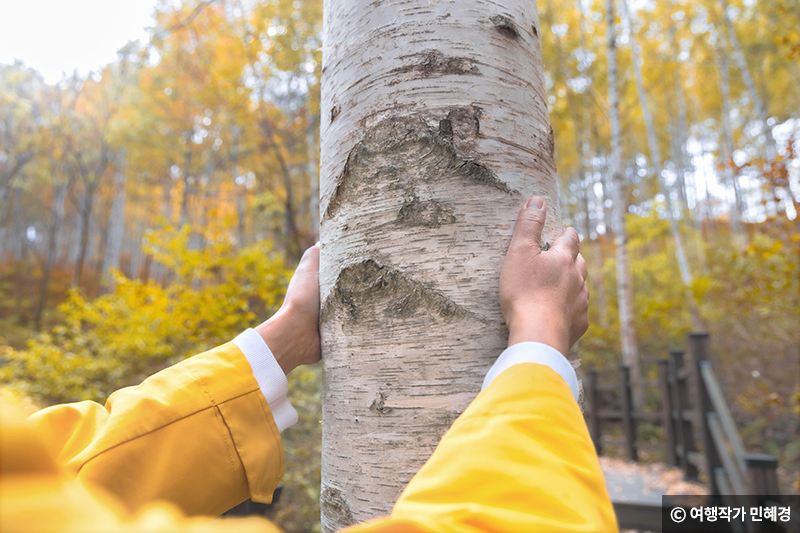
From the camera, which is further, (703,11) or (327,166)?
(703,11)

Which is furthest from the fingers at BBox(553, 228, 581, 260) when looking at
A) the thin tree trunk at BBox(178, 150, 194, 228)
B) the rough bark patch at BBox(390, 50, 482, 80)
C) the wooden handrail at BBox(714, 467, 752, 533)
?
the thin tree trunk at BBox(178, 150, 194, 228)

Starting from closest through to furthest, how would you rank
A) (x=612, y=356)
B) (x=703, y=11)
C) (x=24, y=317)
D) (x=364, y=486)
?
(x=364, y=486) < (x=612, y=356) < (x=703, y=11) < (x=24, y=317)

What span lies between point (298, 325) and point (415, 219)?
1.43 feet

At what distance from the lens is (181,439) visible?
0.79 m

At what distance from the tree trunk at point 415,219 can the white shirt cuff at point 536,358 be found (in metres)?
0.08

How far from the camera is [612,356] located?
Answer: 10.7 meters

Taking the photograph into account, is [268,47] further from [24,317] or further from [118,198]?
[118,198]

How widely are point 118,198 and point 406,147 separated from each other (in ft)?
85.7

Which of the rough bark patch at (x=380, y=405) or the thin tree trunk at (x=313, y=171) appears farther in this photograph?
the thin tree trunk at (x=313, y=171)

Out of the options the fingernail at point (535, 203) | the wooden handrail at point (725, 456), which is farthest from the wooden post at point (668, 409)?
the fingernail at point (535, 203)

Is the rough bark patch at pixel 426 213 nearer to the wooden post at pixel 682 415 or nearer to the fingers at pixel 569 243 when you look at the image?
the fingers at pixel 569 243

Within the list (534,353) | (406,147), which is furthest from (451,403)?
(406,147)

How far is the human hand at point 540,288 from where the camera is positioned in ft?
2.31

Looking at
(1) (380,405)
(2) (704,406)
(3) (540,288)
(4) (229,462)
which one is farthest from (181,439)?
(2) (704,406)
